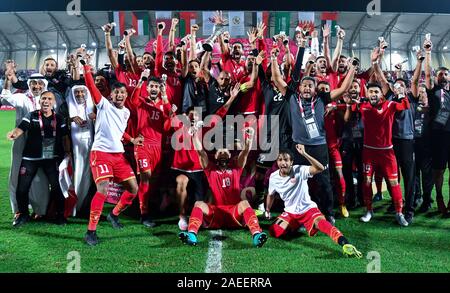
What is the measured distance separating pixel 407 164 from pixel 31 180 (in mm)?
4229

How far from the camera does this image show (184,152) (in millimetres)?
4551

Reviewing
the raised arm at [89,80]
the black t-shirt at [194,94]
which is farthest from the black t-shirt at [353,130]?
the raised arm at [89,80]

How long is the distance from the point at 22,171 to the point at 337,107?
12.3ft

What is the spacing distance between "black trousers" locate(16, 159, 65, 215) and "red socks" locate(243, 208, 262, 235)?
2.13m

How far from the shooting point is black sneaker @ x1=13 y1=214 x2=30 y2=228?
439 centimetres

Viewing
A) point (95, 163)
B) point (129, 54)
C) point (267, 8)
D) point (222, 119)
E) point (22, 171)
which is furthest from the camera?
point (129, 54)

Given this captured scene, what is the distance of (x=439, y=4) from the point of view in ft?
8.38

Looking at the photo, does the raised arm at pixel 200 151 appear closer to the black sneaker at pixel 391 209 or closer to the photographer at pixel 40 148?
the photographer at pixel 40 148

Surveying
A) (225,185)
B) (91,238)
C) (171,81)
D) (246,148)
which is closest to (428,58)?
(246,148)

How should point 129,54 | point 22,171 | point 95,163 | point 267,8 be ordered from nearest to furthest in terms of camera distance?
point 267,8, point 95,163, point 22,171, point 129,54

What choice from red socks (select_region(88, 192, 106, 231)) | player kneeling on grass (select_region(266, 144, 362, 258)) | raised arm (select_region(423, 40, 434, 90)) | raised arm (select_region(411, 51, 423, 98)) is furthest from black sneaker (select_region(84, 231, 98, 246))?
raised arm (select_region(423, 40, 434, 90))

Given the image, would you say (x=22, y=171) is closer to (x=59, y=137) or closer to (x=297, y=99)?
(x=59, y=137)

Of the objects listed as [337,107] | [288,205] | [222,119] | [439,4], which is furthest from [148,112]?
[439,4]

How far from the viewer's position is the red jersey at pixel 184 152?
452cm
